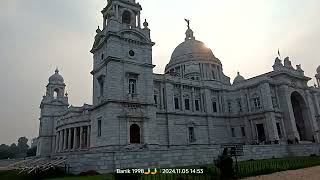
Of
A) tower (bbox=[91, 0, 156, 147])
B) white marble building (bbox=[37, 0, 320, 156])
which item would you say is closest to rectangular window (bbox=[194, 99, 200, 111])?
white marble building (bbox=[37, 0, 320, 156])

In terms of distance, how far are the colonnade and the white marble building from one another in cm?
14

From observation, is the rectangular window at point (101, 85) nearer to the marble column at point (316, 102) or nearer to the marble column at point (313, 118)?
Answer: the marble column at point (313, 118)

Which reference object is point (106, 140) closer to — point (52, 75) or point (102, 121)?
point (102, 121)

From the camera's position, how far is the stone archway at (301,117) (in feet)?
166

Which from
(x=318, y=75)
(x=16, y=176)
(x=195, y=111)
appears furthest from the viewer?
(x=318, y=75)

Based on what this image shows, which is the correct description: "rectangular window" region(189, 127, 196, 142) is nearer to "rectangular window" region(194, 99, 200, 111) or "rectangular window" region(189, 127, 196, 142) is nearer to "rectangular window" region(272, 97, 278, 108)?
"rectangular window" region(194, 99, 200, 111)

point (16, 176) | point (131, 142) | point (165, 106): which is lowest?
point (16, 176)

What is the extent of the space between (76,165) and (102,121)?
8429 millimetres

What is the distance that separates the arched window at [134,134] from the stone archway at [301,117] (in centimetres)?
3351

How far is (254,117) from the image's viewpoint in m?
46.3

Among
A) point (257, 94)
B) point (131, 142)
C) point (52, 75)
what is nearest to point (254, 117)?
point (257, 94)

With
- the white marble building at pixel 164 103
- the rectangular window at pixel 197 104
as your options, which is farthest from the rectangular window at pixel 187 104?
the rectangular window at pixel 197 104

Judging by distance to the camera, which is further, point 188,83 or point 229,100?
point 229,100

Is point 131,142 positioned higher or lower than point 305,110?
lower
